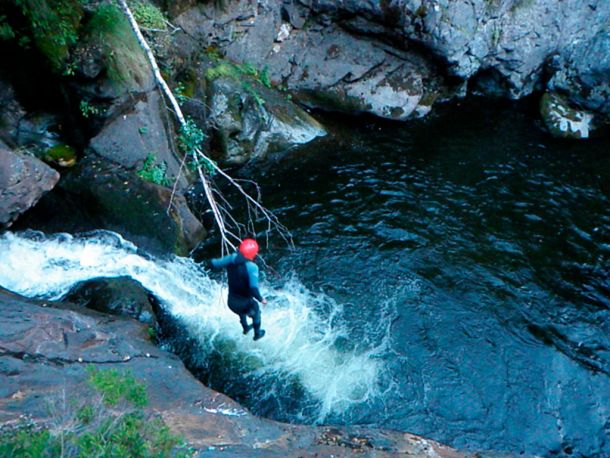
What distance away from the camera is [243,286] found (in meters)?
9.59

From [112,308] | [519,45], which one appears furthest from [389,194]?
[519,45]

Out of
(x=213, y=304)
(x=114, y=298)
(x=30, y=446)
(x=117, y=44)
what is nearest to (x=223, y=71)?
(x=117, y=44)

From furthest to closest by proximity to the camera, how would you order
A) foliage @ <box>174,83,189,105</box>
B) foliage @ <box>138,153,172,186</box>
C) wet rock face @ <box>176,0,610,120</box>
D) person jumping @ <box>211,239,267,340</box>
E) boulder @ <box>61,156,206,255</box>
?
wet rock face @ <box>176,0,610,120</box> < foliage @ <box>174,83,189,105</box> < foliage @ <box>138,153,172,186</box> < boulder @ <box>61,156,206,255</box> < person jumping @ <box>211,239,267,340</box>

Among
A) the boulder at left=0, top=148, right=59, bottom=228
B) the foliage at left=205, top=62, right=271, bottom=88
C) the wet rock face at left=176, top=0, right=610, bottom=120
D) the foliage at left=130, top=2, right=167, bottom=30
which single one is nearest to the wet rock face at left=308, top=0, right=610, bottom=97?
the wet rock face at left=176, top=0, right=610, bottom=120

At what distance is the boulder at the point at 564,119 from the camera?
1900 cm

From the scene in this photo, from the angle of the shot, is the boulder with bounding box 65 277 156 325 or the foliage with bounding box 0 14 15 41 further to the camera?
the foliage with bounding box 0 14 15 41

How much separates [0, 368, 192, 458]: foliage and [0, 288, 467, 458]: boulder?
1.20 metres

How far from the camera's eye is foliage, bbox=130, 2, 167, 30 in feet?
48.1

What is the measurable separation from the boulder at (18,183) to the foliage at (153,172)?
7.36 feet

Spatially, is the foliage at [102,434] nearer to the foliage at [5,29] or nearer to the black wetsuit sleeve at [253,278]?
the black wetsuit sleeve at [253,278]

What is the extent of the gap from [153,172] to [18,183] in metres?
3.06

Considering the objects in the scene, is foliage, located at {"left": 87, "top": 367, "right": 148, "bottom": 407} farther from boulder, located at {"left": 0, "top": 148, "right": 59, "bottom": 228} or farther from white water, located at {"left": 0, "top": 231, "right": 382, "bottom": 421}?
boulder, located at {"left": 0, "top": 148, "right": 59, "bottom": 228}

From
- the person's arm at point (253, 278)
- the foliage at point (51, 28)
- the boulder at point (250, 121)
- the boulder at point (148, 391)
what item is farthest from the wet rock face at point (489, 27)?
the boulder at point (148, 391)

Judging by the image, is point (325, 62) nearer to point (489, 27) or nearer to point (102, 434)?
point (489, 27)
